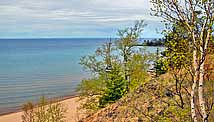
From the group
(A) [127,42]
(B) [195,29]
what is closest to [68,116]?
(A) [127,42]

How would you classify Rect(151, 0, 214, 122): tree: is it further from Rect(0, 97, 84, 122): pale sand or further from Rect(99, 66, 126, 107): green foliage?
Rect(0, 97, 84, 122): pale sand

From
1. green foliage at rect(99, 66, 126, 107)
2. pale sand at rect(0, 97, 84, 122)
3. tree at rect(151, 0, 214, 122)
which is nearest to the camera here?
tree at rect(151, 0, 214, 122)

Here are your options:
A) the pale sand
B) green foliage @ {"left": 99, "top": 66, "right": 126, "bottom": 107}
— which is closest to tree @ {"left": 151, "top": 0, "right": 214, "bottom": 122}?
green foliage @ {"left": 99, "top": 66, "right": 126, "bottom": 107}

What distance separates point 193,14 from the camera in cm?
912

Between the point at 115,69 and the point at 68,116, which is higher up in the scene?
the point at 115,69

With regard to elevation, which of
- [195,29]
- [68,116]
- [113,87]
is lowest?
[68,116]

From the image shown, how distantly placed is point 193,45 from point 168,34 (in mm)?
700

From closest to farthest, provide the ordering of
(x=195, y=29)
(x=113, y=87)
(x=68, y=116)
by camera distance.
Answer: (x=195, y=29), (x=113, y=87), (x=68, y=116)

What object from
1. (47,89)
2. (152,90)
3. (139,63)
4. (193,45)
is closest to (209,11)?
(193,45)

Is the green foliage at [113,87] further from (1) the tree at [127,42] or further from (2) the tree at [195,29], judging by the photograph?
(2) the tree at [195,29]

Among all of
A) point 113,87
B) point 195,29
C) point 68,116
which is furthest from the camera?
point 68,116

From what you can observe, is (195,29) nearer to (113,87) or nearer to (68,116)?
(113,87)

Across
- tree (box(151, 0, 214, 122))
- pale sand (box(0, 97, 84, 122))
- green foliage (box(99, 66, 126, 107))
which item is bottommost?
pale sand (box(0, 97, 84, 122))

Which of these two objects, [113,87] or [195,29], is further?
[113,87]
